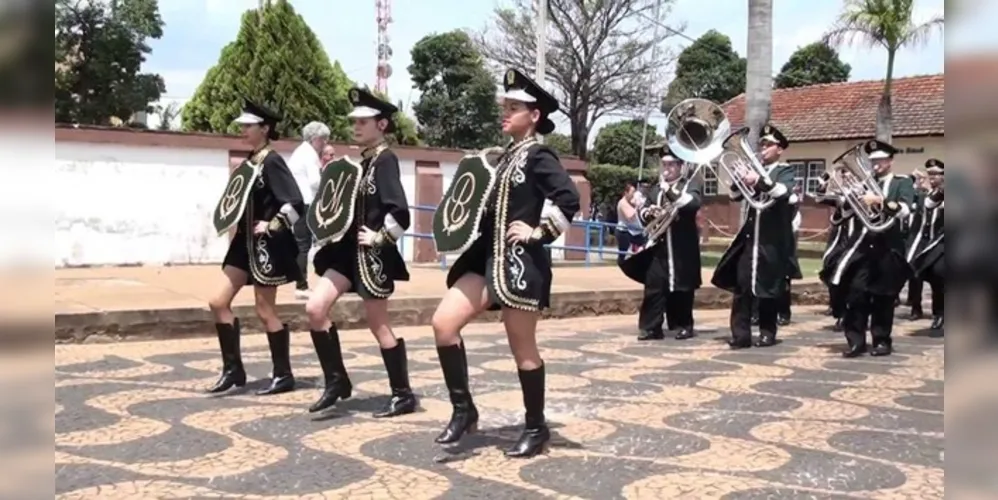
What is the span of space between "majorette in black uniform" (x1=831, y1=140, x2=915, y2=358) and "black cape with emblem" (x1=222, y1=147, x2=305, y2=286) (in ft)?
15.1

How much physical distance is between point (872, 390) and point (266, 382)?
13.6 feet

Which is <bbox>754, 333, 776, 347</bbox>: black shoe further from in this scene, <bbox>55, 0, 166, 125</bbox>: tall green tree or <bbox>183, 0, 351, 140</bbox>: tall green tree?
<bbox>55, 0, 166, 125</bbox>: tall green tree

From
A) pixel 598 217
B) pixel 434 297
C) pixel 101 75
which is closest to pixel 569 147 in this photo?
pixel 598 217

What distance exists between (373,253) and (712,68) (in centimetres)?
4053

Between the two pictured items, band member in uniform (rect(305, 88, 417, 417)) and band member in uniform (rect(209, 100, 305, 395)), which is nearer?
band member in uniform (rect(305, 88, 417, 417))

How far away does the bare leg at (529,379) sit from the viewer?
516cm

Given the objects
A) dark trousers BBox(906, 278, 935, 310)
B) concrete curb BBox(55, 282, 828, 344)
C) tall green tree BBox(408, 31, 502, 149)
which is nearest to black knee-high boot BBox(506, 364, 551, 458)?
concrete curb BBox(55, 282, 828, 344)

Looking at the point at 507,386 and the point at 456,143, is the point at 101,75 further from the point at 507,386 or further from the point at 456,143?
the point at 507,386

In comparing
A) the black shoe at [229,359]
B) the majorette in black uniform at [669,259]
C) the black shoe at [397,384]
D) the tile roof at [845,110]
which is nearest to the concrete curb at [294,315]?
the black shoe at [229,359]

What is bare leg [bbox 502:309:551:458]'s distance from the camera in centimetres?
516

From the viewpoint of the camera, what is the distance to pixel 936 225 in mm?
10016

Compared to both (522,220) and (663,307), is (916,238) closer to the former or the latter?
(663,307)

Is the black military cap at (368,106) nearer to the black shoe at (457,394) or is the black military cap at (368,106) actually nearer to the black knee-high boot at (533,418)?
the black shoe at (457,394)

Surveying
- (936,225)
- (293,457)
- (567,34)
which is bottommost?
(293,457)
